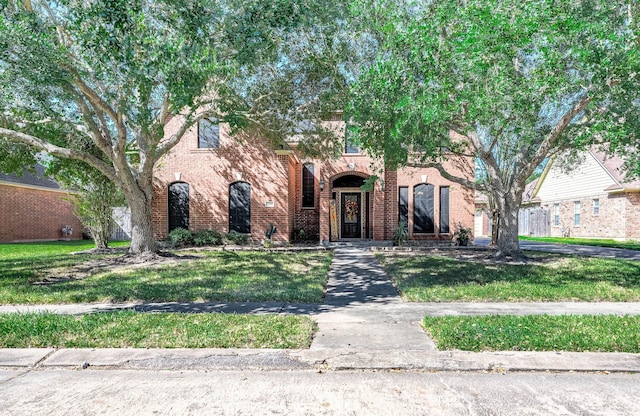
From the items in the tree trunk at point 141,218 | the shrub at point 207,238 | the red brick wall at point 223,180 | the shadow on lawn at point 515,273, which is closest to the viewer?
the shadow on lawn at point 515,273

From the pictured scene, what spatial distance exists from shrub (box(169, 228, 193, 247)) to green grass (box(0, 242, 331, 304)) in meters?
4.72

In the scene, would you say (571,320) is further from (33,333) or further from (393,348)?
(33,333)

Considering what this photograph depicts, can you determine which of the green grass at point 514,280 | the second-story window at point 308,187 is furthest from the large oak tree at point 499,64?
the second-story window at point 308,187

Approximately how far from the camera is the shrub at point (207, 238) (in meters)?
16.3

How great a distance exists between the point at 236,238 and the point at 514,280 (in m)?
11.4

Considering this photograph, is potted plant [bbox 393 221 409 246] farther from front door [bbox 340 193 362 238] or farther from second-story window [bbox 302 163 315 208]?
second-story window [bbox 302 163 315 208]

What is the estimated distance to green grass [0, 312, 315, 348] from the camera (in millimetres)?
4387

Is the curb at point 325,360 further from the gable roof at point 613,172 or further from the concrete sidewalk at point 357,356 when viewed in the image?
the gable roof at point 613,172

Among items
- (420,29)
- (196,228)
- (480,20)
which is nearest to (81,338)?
(420,29)

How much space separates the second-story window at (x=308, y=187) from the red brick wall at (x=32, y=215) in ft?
40.6

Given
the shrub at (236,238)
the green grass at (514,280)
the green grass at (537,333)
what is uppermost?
the shrub at (236,238)

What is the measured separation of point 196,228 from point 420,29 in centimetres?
1306

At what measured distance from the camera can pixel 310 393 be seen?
133 inches

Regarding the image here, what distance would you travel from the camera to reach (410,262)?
11.4 meters
